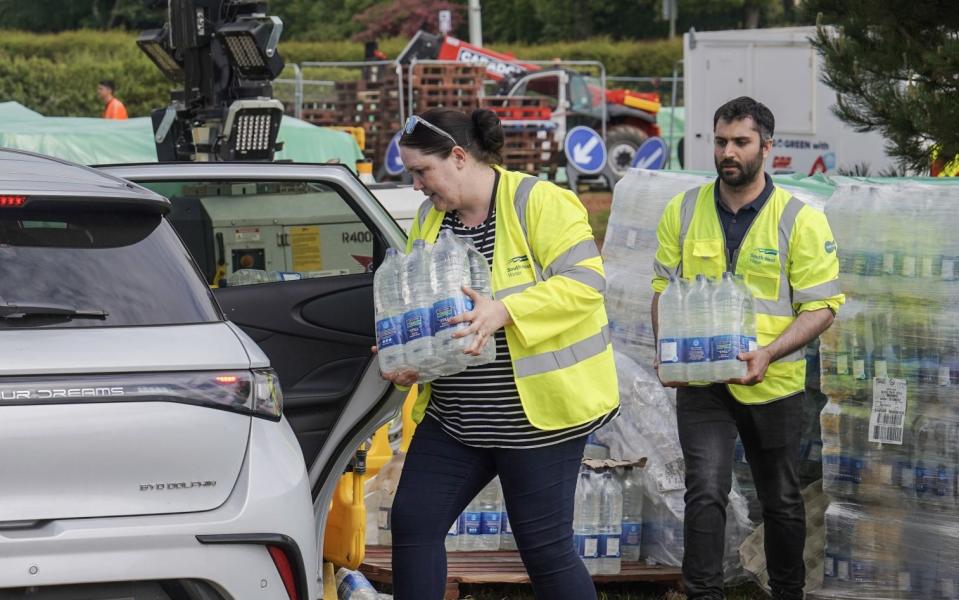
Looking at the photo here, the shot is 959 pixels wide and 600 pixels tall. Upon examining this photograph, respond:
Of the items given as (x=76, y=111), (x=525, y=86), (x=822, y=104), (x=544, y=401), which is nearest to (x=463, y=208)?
(x=544, y=401)

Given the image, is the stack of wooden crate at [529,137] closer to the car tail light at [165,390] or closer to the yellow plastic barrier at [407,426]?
the yellow plastic barrier at [407,426]

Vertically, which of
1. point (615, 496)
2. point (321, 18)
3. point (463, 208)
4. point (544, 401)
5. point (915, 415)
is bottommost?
point (615, 496)

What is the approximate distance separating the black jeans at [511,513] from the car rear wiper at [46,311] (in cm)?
115

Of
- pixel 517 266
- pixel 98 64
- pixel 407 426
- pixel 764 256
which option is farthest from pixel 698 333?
pixel 98 64

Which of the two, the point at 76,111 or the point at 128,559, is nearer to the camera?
the point at 128,559

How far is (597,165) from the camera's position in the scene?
22188 mm

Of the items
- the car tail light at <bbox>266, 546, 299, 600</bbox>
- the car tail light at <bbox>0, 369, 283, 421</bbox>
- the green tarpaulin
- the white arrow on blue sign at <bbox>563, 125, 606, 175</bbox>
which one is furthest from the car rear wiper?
the white arrow on blue sign at <bbox>563, 125, 606, 175</bbox>

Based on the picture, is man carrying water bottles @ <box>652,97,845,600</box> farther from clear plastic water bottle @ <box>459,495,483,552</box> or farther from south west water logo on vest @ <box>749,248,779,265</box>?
clear plastic water bottle @ <box>459,495,483,552</box>

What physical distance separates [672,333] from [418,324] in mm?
1320

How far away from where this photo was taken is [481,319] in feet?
12.6

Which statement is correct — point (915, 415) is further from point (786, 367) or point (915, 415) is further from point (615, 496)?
point (615, 496)

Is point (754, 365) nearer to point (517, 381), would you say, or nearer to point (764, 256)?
point (764, 256)

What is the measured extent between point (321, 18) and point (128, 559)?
5557cm

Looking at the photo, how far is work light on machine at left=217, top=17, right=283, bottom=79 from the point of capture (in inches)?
361
